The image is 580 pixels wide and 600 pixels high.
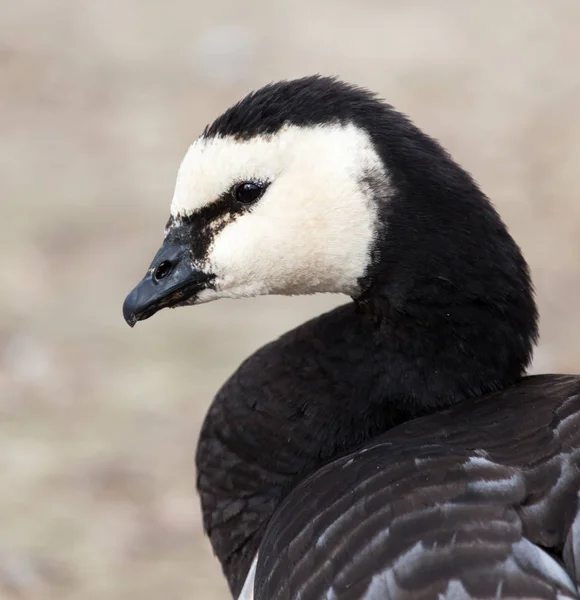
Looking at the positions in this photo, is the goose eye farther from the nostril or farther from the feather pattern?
the feather pattern

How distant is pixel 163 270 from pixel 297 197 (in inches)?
14.0

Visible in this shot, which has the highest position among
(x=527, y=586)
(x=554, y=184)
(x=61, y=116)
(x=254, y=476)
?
(x=61, y=116)

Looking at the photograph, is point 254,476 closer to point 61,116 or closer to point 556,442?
point 556,442

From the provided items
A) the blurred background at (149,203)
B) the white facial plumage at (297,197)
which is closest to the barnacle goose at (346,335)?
the white facial plumage at (297,197)

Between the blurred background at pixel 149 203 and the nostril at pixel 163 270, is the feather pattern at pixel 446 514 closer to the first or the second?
the nostril at pixel 163 270

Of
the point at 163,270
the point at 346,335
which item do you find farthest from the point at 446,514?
the point at 163,270

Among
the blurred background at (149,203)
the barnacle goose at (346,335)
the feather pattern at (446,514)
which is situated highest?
the blurred background at (149,203)

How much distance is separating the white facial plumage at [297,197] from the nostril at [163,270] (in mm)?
131

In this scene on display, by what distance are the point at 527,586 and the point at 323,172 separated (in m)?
0.94

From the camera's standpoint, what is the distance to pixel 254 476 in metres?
2.54

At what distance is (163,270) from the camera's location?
2.55 meters

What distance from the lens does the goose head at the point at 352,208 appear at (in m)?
2.40

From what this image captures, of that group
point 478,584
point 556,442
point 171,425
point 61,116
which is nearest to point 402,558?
point 478,584

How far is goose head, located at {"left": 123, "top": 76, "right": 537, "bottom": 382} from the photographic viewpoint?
2.40m
